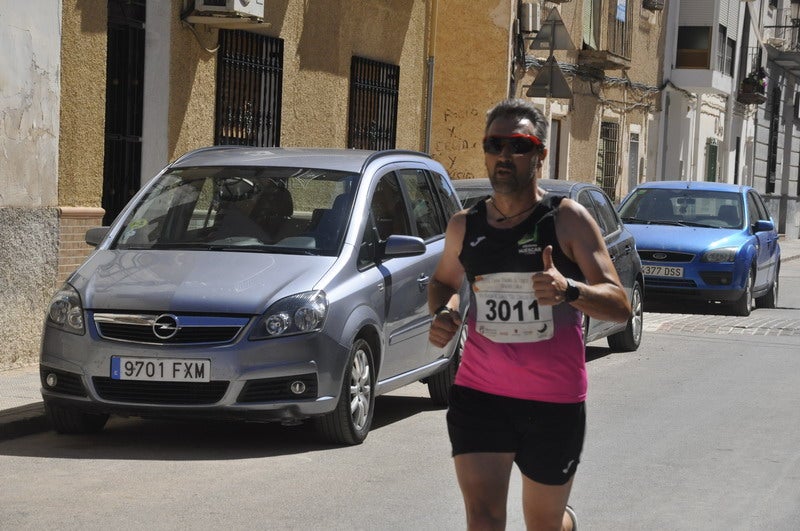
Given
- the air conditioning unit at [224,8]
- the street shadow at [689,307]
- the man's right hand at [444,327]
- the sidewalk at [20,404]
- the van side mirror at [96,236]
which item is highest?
the air conditioning unit at [224,8]

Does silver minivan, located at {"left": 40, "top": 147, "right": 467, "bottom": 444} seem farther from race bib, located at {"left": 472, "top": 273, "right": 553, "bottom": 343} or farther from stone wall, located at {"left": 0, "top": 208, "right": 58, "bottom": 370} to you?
race bib, located at {"left": 472, "top": 273, "right": 553, "bottom": 343}

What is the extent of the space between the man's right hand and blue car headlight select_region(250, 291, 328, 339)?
10.8 ft

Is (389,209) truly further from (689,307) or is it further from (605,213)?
(689,307)

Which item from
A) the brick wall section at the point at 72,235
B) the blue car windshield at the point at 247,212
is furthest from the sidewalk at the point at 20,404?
the blue car windshield at the point at 247,212

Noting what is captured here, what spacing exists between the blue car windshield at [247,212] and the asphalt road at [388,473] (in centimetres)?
112

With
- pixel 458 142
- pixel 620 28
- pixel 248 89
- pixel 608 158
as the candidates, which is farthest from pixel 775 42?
pixel 248 89

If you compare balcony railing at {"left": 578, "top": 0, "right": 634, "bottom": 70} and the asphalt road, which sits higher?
balcony railing at {"left": 578, "top": 0, "right": 634, "bottom": 70}

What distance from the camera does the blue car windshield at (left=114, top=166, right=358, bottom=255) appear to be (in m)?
8.89

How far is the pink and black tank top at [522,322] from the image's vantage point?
15.4 ft

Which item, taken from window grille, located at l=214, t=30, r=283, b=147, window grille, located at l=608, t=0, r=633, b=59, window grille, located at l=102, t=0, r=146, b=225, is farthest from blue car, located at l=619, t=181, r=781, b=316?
window grille, located at l=608, t=0, r=633, b=59

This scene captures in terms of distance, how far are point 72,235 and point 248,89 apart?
4074mm

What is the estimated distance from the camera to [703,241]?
60.4 ft

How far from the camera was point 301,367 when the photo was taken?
26.3 feet

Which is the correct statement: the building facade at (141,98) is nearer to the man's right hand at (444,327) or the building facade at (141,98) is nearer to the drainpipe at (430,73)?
the drainpipe at (430,73)
